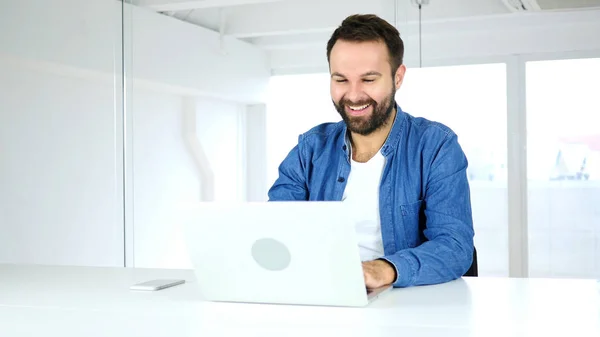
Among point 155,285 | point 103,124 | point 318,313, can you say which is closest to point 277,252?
point 318,313

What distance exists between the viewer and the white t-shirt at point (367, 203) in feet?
7.94

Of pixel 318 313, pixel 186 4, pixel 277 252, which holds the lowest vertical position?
pixel 318 313

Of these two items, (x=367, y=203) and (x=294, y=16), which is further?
(x=294, y=16)

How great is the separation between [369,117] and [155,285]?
0.84 metres

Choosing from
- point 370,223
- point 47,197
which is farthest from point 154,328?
point 47,197

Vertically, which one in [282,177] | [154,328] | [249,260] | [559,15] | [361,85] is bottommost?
[154,328]

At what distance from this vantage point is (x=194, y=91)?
14.6ft

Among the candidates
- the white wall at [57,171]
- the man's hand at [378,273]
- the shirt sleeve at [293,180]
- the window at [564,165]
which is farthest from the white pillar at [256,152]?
the man's hand at [378,273]

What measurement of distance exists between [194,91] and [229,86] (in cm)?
22

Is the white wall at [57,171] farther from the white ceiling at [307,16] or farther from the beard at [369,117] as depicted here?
the beard at [369,117]

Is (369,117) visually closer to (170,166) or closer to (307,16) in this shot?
(307,16)

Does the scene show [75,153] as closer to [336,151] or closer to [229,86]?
[229,86]

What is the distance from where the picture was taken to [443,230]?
2182mm

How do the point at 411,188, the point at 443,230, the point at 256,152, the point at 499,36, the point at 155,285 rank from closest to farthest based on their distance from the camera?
the point at 155,285
the point at 443,230
the point at 411,188
the point at 499,36
the point at 256,152
